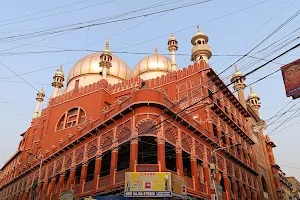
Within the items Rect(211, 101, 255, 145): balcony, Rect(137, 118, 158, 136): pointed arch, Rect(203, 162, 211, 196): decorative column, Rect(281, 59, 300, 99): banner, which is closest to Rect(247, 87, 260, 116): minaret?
Rect(211, 101, 255, 145): balcony

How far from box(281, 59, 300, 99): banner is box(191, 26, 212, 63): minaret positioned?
23071 millimetres

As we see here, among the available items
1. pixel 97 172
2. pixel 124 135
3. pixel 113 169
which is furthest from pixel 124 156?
pixel 113 169

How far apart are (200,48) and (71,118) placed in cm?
1727

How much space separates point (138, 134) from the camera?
19.7 m

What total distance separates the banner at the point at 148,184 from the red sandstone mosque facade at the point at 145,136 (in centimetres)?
82

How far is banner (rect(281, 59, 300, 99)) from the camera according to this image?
1085 cm

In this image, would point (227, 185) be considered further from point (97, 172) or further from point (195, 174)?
point (97, 172)

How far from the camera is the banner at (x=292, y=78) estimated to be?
10.9m

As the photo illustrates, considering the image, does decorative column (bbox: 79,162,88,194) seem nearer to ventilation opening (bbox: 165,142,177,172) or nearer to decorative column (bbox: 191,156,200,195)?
ventilation opening (bbox: 165,142,177,172)

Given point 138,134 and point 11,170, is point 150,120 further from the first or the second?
point 11,170

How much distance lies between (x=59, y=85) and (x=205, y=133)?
26.2m

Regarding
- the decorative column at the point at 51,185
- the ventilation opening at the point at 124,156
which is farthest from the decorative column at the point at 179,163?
the decorative column at the point at 51,185

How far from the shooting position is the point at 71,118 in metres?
33.2

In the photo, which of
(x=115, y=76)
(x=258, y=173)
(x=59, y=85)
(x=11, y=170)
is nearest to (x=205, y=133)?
(x=258, y=173)
